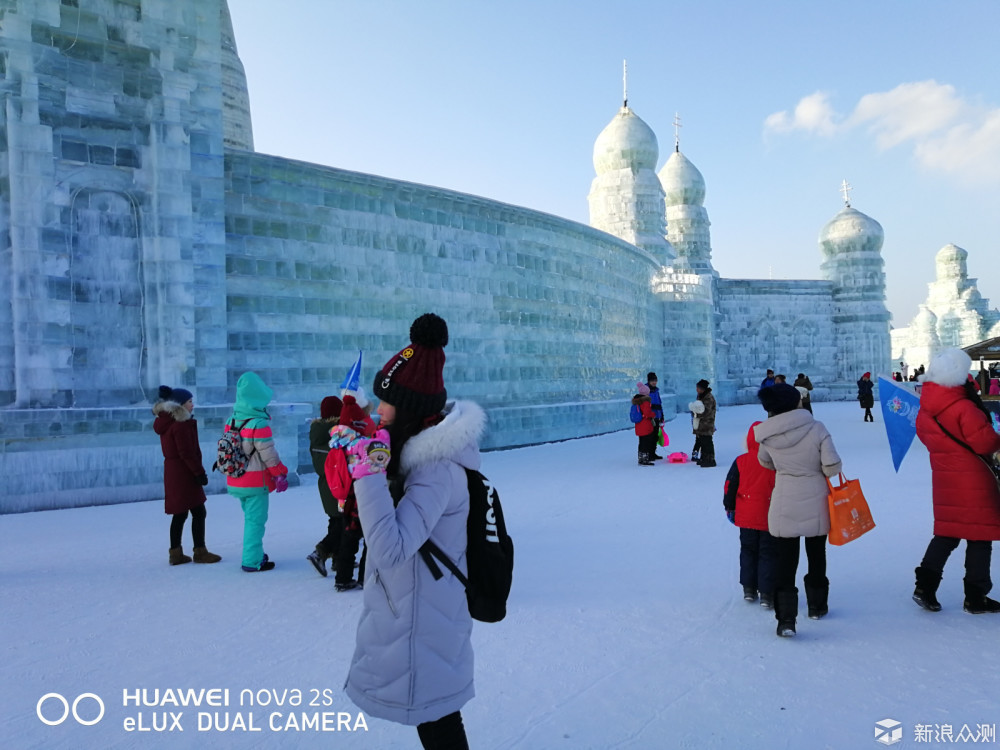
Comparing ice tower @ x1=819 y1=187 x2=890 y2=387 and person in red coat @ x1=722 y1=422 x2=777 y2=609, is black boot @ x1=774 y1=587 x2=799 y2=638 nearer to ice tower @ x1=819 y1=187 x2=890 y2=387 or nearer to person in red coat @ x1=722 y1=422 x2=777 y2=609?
person in red coat @ x1=722 y1=422 x2=777 y2=609

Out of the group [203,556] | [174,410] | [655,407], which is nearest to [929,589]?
[203,556]

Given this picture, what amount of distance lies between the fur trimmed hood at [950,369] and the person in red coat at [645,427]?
706 centimetres

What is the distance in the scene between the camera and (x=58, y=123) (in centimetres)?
927

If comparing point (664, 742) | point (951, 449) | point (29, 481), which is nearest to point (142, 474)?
point (29, 481)

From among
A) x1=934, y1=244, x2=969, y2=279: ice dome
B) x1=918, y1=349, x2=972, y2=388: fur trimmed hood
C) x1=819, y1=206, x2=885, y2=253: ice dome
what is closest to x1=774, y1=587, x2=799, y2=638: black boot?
x1=918, y1=349, x2=972, y2=388: fur trimmed hood

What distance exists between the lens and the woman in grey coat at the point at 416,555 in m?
2.01

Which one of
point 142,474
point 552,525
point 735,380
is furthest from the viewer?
point 735,380

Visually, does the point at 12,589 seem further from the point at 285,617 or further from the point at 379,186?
the point at 379,186

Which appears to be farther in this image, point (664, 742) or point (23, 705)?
point (23, 705)

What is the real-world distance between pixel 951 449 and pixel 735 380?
2998 centimetres

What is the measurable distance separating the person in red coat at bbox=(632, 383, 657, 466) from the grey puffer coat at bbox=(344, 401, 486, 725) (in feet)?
31.4

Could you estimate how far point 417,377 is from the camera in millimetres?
2180

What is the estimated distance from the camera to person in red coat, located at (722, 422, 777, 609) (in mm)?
4238

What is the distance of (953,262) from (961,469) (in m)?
50.7
